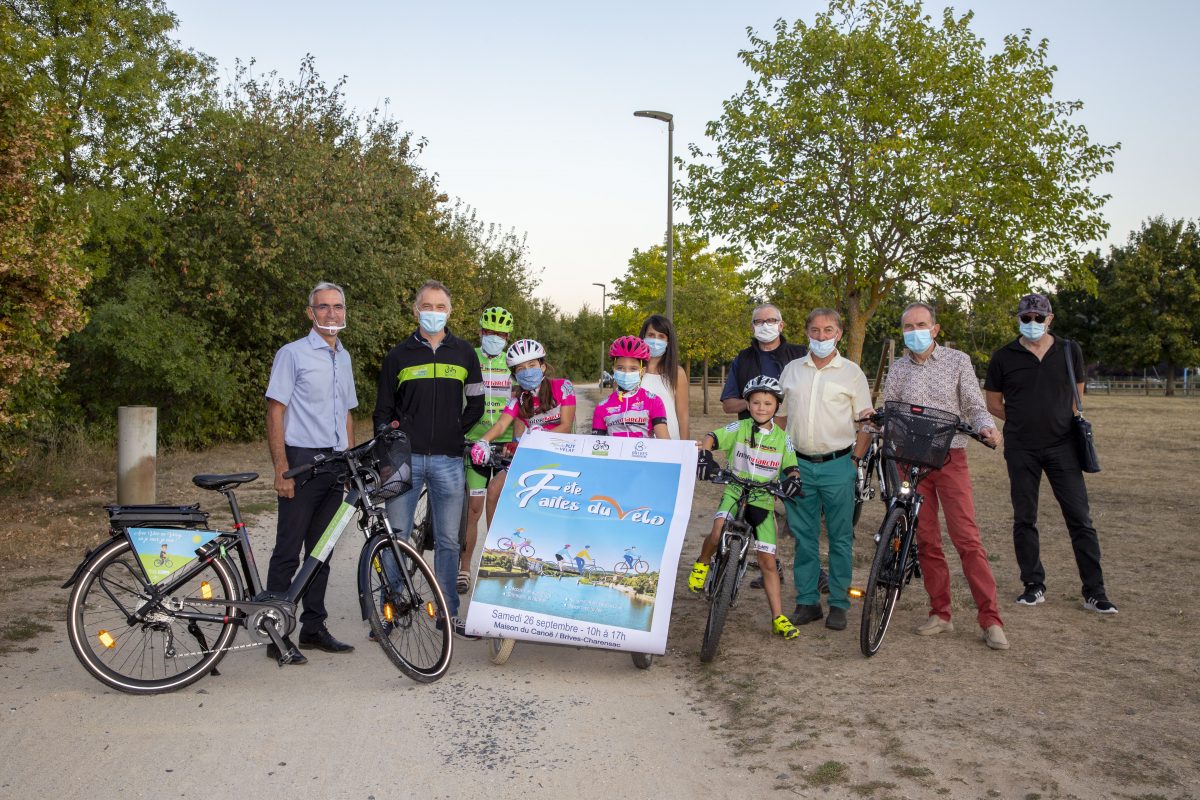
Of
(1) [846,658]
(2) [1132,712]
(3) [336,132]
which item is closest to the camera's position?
(2) [1132,712]

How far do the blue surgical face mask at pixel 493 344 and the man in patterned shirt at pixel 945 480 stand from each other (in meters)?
2.74

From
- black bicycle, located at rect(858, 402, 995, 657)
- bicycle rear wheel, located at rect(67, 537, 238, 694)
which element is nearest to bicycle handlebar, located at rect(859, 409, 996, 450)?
black bicycle, located at rect(858, 402, 995, 657)

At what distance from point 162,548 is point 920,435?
14.2 feet

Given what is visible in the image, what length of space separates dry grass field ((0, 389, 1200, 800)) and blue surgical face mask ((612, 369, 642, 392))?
167 cm

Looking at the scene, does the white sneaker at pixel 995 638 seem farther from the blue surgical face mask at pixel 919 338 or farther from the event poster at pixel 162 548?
the event poster at pixel 162 548

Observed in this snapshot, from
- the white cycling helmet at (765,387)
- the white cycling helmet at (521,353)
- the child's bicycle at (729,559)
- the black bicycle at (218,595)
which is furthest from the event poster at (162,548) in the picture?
the white cycling helmet at (765,387)

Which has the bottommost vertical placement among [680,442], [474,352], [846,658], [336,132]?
[846,658]

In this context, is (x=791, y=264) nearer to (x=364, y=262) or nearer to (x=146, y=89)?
(x=364, y=262)

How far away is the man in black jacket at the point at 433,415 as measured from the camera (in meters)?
6.22

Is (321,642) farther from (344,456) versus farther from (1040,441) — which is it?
(1040,441)

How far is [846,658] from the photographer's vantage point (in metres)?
5.91

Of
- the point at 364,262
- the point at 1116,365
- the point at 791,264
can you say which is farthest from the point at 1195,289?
the point at 364,262

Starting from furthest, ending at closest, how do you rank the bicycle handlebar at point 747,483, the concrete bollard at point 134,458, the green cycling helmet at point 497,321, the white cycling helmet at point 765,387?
the concrete bollard at point 134,458 → the green cycling helmet at point 497,321 → the white cycling helmet at point 765,387 → the bicycle handlebar at point 747,483

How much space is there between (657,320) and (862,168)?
1083 centimetres
